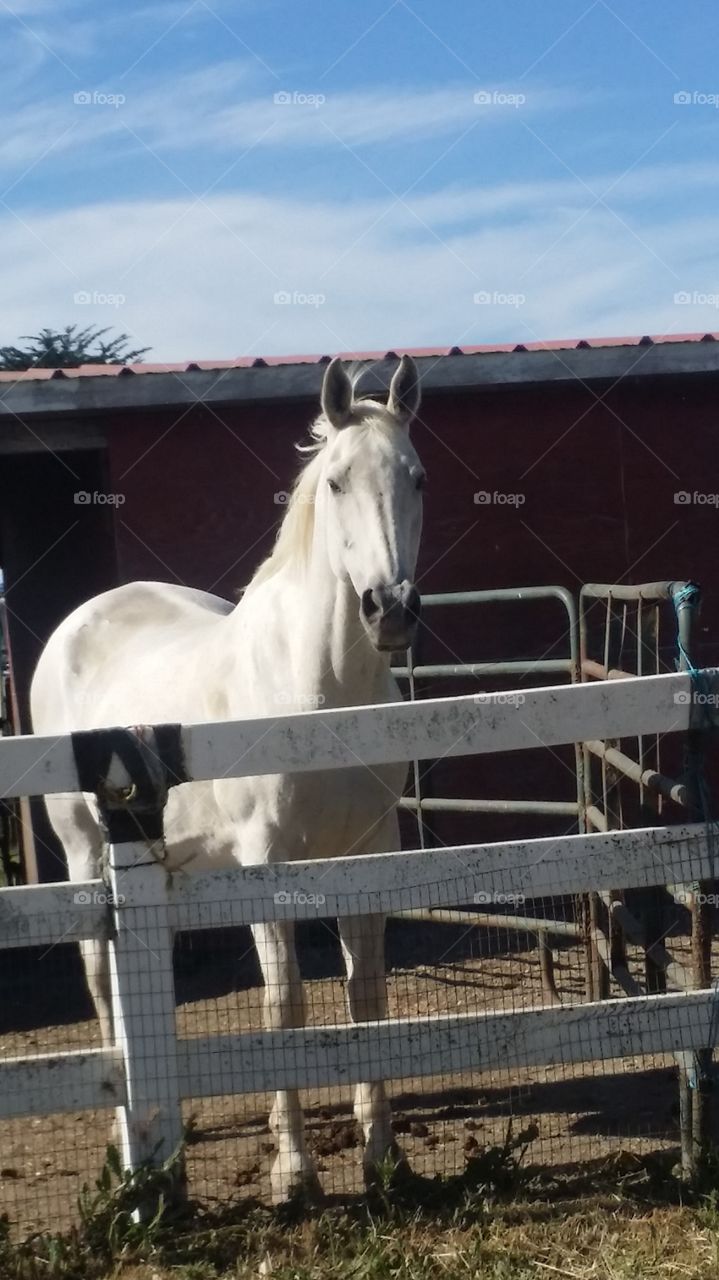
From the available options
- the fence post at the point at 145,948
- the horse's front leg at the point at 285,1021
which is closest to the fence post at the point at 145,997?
the fence post at the point at 145,948

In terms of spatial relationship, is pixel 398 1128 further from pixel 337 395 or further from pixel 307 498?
pixel 337 395

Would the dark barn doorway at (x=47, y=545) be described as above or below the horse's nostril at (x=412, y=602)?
above

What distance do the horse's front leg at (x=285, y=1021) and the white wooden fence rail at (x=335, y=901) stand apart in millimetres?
416

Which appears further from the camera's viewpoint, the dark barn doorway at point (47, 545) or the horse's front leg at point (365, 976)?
A: the dark barn doorway at point (47, 545)

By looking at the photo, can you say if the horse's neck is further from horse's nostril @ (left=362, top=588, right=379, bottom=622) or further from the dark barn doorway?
the dark barn doorway

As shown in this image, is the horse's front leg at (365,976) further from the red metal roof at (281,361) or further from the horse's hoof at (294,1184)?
the red metal roof at (281,361)

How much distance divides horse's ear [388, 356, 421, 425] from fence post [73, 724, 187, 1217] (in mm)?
1512

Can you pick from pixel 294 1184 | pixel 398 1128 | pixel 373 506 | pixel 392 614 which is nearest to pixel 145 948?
pixel 294 1184

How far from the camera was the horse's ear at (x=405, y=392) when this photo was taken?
13.4 feet

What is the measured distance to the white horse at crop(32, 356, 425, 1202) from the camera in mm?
3570

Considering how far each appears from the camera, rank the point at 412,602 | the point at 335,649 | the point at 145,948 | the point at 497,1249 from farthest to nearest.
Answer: the point at 335,649 < the point at 412,602 < the point at 145,948 < the point at 497,1249

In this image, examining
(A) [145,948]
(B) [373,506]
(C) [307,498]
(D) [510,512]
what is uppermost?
(D) [510,512]

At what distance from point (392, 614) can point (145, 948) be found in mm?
1061

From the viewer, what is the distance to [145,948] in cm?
305
